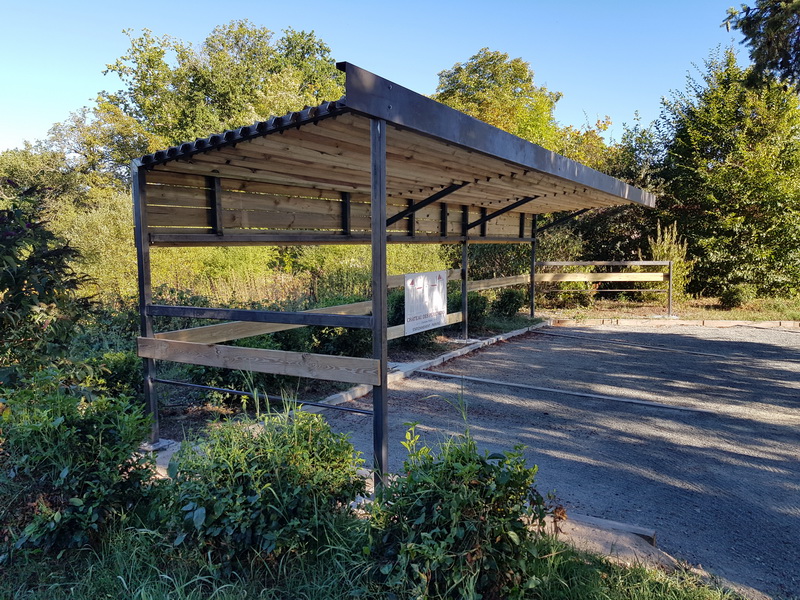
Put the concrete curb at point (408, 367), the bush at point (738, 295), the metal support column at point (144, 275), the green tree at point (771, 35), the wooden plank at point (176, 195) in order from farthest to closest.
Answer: the bush at point (738, 295)
the green tree at point (771, 35)
the concrete curb at point (408, 367)
the wooden plank at point (176, 195)
the metal support column at point (144, 275)

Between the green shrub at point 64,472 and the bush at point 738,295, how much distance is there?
47.6 feet

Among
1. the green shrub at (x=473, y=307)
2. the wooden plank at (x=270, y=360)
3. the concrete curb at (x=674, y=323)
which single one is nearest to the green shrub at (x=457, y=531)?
the wooden plank at (x=270, y=360)

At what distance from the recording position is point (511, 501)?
2270 millimetres

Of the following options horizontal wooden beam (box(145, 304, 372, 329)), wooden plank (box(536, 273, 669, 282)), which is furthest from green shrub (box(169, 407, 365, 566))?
wooden plank (box(536, 273, 669, 282))

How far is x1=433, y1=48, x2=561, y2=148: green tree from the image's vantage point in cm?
2687

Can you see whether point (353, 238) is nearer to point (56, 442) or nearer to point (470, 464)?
point (56, 442)

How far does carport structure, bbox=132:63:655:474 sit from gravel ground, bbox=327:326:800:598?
44.7 inches

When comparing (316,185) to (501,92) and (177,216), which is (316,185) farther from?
(501,92)

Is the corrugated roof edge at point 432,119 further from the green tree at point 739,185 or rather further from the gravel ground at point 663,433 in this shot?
the green tree at point 739,185

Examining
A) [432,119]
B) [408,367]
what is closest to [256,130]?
[432,119]

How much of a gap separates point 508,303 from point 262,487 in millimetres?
10241

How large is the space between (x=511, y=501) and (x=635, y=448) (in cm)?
294

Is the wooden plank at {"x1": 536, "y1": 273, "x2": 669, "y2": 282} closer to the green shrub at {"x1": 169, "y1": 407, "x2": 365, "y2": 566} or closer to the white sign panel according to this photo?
the white sign panel

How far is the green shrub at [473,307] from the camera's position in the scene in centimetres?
1038
